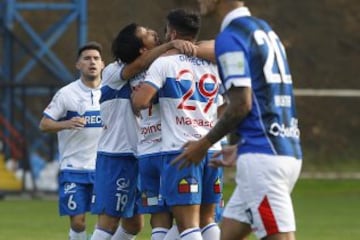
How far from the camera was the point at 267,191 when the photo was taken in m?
8.12

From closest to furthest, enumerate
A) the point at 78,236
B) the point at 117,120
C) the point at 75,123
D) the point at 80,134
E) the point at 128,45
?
the point at 128,45 → the point at 117,120 → the point at 75,123 → the point at 78,236 → the point at 80,134

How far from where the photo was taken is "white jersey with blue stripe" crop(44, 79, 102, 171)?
13.1m

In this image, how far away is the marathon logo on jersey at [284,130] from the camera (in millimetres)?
8172

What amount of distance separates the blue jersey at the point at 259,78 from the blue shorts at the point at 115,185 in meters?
3.42

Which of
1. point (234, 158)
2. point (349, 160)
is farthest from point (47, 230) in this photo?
point (349, 160)

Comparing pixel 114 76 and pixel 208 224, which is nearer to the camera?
pixel 208 224

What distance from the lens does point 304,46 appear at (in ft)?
121

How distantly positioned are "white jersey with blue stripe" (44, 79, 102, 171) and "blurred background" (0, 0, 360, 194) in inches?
481

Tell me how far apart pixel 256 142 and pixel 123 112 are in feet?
11.3

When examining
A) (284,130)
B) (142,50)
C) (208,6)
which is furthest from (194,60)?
(284,130)

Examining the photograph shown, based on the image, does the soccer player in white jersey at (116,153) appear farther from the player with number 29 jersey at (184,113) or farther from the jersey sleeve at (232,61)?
the jersey sleeve at (232,61)

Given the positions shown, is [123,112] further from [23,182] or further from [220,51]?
[23,182]

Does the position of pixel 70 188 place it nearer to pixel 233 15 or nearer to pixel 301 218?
pixel 233 15

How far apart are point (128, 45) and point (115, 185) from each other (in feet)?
4.18
